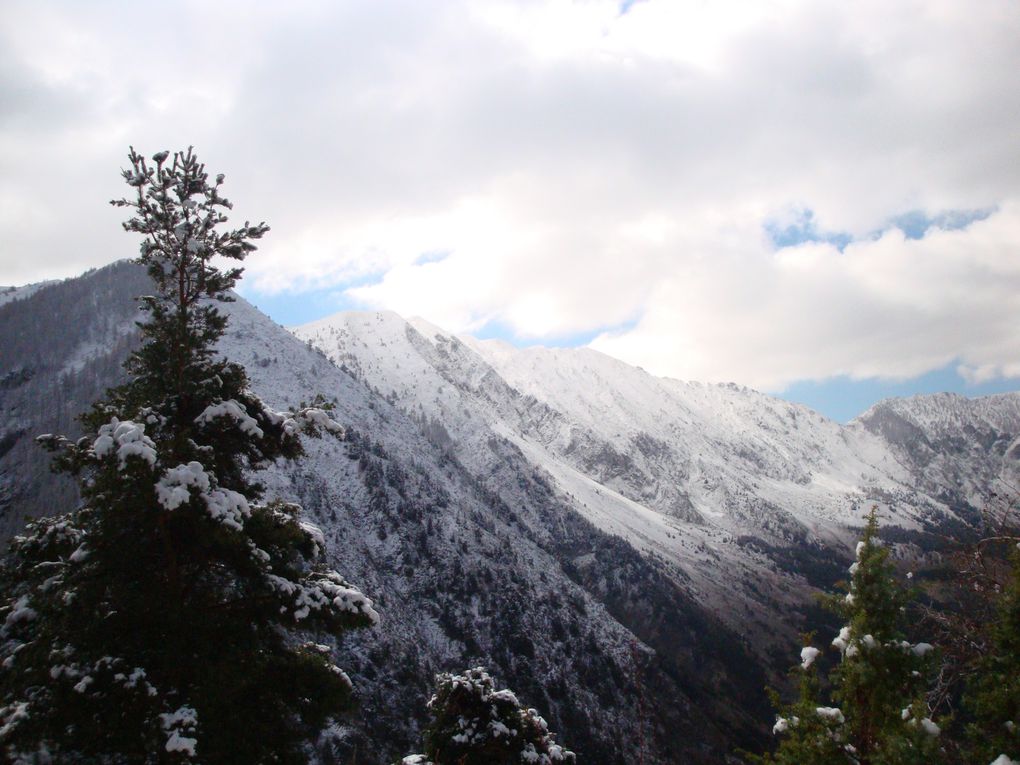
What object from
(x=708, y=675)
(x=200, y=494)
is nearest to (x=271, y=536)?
(x=200, y=494)

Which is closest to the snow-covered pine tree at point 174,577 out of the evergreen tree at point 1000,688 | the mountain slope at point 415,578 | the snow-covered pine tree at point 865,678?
the snow-covered pine tree at point 865,678

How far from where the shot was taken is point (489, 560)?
417 ft

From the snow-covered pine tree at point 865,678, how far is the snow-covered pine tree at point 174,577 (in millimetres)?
9866

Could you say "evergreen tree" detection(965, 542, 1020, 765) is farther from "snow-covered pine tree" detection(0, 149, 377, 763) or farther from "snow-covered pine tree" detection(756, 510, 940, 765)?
"snow-covered pine tree" detection(0, 149, 377, 763)

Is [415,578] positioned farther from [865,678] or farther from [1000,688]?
[1000,688]

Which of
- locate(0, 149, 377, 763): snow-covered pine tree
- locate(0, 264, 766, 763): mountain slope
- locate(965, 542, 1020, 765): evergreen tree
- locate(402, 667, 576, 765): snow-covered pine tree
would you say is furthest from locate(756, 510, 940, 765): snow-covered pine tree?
locate(0, 264, 766, 763): mountain slope

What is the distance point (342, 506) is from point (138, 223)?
356 feet

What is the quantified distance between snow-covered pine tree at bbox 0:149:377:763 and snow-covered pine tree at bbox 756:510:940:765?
32.4 ft

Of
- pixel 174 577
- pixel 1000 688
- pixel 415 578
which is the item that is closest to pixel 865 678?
pixel 1000 688

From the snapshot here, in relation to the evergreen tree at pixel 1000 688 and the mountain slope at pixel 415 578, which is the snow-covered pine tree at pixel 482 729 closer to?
the evergreen tree at pixel 1000 688

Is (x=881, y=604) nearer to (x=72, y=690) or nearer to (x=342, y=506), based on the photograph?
(x=72, y=690)

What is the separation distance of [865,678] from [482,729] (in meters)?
10.9

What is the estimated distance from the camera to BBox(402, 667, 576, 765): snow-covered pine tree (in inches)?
691

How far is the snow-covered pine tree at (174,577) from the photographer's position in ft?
27.7
